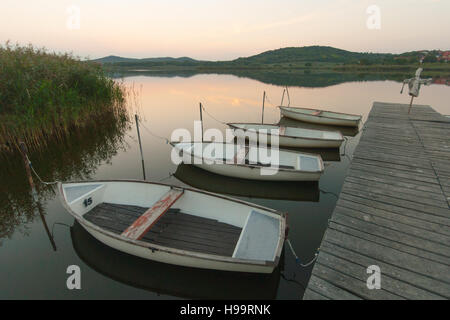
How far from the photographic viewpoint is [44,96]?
48.4ft

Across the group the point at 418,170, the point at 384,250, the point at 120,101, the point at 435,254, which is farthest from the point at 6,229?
the point at 120,101

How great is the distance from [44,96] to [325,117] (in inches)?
932

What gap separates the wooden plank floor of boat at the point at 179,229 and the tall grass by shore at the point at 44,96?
10.4 metres

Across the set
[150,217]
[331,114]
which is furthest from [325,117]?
[150,217]

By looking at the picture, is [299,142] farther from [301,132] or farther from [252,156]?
[252,156]

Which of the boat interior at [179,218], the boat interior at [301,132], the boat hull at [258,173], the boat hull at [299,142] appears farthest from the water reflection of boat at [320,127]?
the boat interior at [179,218]

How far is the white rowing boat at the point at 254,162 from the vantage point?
430 inches

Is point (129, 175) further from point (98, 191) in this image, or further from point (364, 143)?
point (364, 143)

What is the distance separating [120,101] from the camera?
2362 cm

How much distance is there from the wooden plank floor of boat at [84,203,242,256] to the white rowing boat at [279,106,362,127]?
771 inches

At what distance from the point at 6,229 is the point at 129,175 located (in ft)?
19.1

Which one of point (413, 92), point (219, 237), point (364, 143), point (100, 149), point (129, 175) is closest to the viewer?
point (219, 237)
